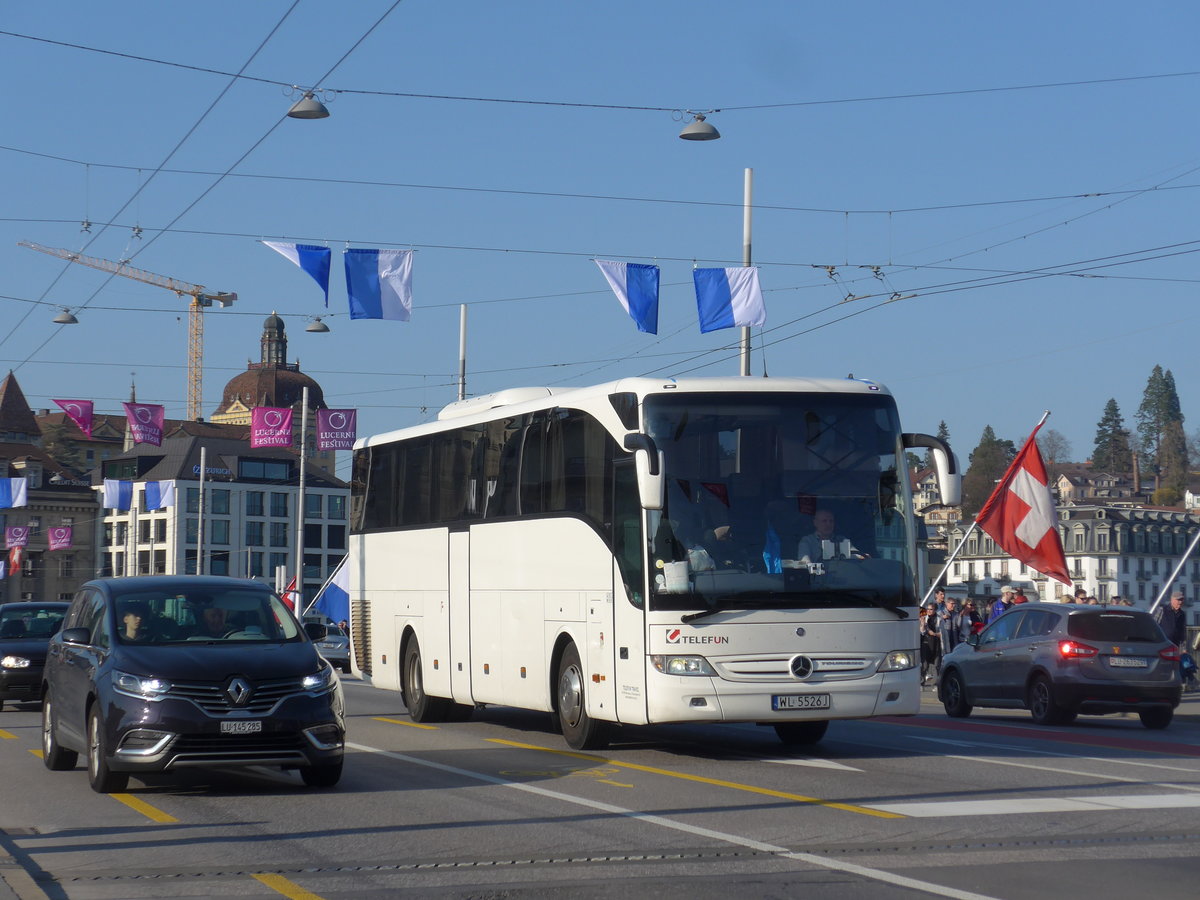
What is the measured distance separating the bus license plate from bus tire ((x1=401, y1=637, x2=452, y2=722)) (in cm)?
709

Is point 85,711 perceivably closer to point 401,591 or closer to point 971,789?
point 971,789

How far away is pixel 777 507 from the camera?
15656mm

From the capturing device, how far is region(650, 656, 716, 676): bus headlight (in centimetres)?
1551

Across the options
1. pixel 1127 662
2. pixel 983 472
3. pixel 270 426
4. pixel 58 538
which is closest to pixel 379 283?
pixel 1127 662

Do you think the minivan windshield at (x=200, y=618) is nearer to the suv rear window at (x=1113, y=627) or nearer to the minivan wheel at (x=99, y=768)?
the minivan wheel at (x=99, y=768)

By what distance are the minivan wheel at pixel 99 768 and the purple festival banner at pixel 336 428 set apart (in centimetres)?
3728

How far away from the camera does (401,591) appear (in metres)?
22.7

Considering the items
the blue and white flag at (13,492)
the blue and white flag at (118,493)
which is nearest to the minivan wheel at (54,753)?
the blue and white flag at (13,492)

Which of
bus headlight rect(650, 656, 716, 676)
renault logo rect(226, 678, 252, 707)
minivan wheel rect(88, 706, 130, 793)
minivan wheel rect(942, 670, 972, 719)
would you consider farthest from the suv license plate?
minivan wheel rect(88, 706, 130, 793)

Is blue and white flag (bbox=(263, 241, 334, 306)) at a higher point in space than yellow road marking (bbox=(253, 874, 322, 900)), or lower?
higher

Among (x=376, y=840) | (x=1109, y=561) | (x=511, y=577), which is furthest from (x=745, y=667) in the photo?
(x=1109, y=561)

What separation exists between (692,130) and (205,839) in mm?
20642

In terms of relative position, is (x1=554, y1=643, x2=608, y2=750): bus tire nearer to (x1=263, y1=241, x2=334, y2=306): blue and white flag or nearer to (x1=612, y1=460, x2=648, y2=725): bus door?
(x1=612, y1=460, x2=648, y2=725): bus door

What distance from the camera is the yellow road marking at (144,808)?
11883 millimetres
